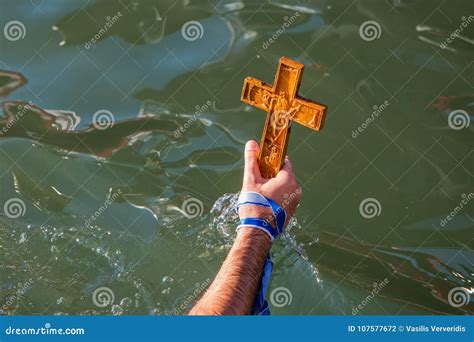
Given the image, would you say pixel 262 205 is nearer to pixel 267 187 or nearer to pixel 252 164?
pixel 267 187

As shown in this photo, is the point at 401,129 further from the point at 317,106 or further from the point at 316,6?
the point at 317,106

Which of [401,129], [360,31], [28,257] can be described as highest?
[360,31]

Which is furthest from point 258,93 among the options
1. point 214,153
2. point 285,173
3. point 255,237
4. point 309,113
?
point 214,153

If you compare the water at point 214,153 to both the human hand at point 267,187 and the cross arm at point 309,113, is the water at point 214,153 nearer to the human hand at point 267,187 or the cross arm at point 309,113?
the human hand at point 267,187

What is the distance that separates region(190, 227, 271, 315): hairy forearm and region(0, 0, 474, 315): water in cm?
110

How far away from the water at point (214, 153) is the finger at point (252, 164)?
105cm

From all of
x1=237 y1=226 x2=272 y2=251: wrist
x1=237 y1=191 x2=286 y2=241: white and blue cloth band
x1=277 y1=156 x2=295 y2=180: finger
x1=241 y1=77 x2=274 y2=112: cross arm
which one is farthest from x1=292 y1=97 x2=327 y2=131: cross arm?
x1=237 y1=226 x2=272 y2=251: wrist

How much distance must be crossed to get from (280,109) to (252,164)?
33cm

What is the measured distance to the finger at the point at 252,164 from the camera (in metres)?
4.11

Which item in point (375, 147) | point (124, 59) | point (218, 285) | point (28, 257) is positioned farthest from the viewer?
point (124, 59)

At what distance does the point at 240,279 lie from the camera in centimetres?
374

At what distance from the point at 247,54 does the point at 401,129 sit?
50.5 inches

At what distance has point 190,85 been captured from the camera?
575 centimetres

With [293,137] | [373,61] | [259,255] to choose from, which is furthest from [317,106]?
[373,61]
